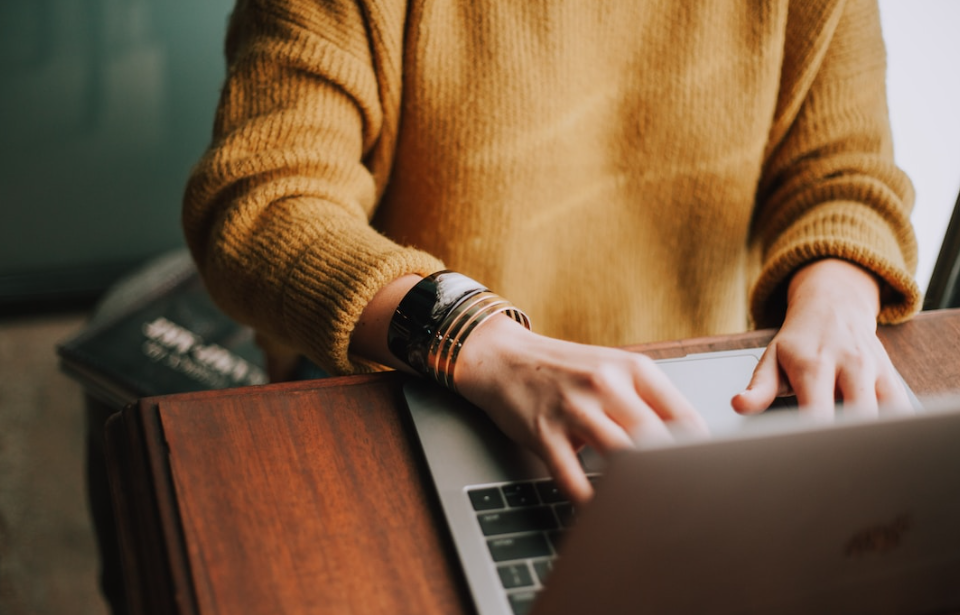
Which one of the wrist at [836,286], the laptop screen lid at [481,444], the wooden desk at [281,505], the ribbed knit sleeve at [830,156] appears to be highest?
the ribbed knit sleeve at [830,156]

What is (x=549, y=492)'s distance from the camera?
1.45 feet

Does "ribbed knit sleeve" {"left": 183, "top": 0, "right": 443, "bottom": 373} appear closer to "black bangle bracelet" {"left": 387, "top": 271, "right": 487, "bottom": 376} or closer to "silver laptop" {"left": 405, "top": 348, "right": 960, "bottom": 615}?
"black bangle bracelet" {"left": 387, "top": 271, "right": 487, "bottom": 376}

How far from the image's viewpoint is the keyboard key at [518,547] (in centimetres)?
40

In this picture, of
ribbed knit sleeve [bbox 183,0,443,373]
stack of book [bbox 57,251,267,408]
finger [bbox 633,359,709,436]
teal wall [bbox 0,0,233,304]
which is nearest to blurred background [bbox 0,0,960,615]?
teal wall [bbox 0,0,233,304]

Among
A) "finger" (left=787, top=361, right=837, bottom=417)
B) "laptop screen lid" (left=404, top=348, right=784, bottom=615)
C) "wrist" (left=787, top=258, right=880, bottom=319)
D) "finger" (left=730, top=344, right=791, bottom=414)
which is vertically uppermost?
"wrist" (left=787, top=258, right=880, bottom=319)

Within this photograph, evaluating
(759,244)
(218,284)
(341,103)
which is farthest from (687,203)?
(218,284)

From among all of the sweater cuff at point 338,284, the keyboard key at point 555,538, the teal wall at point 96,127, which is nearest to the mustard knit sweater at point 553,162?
the sweater cuff at point 338,284

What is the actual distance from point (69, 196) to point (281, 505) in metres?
1.62

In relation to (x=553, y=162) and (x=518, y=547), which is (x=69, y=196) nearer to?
(x=553, y=162)

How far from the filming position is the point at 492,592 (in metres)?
0.38

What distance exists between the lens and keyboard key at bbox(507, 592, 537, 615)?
14.9 inches

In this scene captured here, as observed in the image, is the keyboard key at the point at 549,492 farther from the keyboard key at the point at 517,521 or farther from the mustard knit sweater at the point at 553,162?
the mustard knit sweater at the point at 553,162

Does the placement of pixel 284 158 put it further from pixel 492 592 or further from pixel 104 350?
pixel 104 350

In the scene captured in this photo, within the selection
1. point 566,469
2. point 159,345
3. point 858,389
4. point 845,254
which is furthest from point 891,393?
point 159,345
